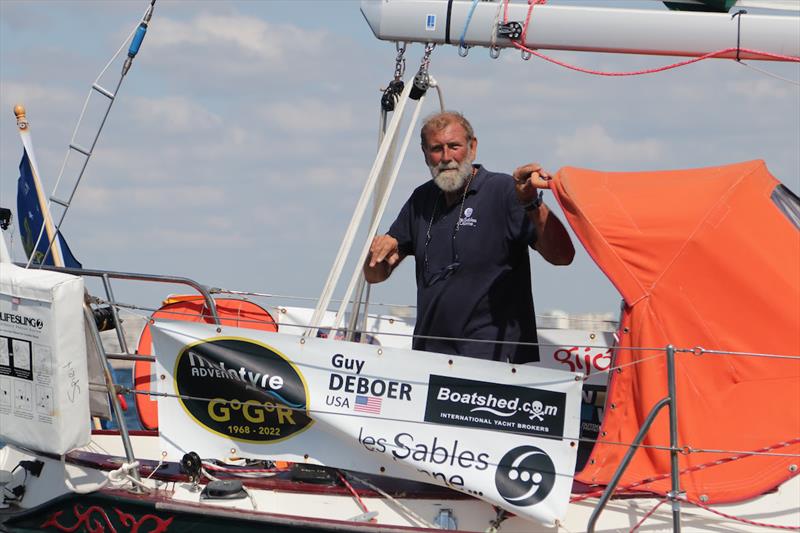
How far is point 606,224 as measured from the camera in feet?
18.4

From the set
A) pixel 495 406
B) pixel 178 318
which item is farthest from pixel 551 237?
pixel 178 318

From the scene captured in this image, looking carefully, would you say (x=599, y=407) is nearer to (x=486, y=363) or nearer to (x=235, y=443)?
(x=486, y=363)

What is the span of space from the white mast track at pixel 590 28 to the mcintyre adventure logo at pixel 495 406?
2393mm

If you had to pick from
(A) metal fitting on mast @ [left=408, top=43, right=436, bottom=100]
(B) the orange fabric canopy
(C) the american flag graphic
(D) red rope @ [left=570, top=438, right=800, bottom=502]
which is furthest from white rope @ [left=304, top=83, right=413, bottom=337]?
(D) red rope @ [left=570, top=438, right=800, bottom=502]

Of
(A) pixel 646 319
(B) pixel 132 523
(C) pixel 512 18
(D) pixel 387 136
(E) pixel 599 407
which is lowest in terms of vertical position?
(B) pixel 132 523

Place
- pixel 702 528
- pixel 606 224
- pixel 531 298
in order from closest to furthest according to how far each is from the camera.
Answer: pixel 702 528
pixel 606 224
pixel 531 298

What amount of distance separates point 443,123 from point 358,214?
0.78m

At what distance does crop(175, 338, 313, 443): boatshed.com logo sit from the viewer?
577 cm

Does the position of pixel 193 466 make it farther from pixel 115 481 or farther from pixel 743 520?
pixel 743 520

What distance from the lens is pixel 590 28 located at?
22.2ft

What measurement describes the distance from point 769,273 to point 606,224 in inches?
31.3

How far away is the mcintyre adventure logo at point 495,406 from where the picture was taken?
539cm

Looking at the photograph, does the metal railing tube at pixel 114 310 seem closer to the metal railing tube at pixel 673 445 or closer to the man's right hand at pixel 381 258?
the man's right hand at pixel 381 258

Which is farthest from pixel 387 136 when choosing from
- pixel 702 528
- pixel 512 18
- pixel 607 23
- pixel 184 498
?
pixel 702 528
